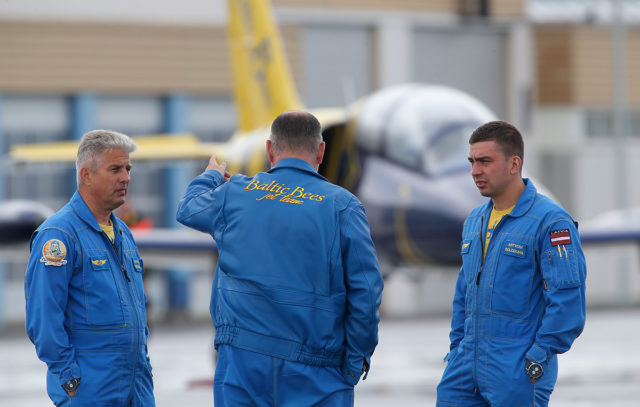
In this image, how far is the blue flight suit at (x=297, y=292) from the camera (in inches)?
188

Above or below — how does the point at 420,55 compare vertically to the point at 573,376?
above

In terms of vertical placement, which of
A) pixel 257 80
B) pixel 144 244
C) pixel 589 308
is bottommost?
pixel 589 308

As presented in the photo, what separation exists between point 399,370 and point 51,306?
9.56 meters

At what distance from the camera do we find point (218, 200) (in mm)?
5027

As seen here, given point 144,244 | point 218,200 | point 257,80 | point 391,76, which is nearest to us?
point 218,200

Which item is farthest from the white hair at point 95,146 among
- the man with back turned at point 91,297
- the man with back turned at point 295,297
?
the man with back turned at point 295,297

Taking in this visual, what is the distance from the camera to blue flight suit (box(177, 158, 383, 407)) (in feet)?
15.7

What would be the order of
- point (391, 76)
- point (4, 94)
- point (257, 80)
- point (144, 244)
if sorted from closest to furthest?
1. point (144, 244)
2. point (257, 80)
3. point (4, 94)
4. point (391, 76)

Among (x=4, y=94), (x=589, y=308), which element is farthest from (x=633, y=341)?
(x=4, y=94)

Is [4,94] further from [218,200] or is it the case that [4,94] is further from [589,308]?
[218,200]

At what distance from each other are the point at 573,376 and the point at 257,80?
293 inches

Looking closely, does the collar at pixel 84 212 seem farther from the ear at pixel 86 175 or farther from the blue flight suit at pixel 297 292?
the blue flight suit at pixel 297 292

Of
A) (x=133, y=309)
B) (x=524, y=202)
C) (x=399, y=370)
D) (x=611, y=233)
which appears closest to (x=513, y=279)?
(x=524, y=202)

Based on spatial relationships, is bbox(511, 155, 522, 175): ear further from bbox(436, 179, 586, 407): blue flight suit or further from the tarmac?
the tarmac
